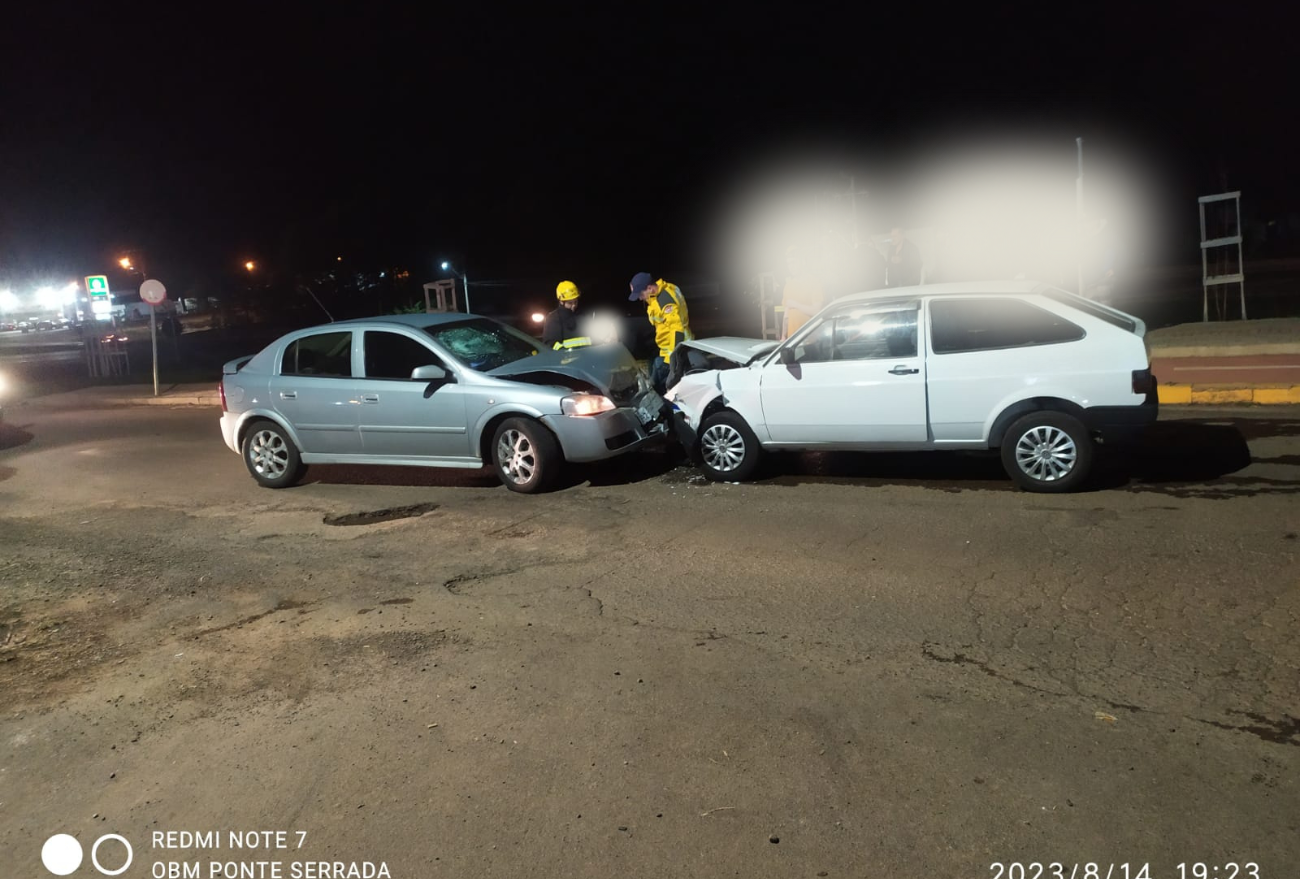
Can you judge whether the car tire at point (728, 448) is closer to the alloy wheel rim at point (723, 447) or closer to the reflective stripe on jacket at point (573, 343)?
the alloy wheel rim at point (723, 447)

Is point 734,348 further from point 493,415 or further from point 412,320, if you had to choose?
point 412,320

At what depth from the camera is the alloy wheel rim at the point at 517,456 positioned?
8.84 meters

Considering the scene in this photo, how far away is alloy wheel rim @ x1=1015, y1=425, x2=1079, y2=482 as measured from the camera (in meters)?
7.52

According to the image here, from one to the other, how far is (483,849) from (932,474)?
608 cm

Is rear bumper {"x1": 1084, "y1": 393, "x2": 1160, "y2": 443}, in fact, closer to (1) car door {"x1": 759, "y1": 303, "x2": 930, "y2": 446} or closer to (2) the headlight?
(1) car door {"x1": 759, "y1": 303, "x2": 930, "y2": 446}

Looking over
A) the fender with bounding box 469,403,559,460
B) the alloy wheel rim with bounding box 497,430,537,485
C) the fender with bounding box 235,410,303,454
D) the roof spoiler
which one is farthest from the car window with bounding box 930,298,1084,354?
the roof spoiler

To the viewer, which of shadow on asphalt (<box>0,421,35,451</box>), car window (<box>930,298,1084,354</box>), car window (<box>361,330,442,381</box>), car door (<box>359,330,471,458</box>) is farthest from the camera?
shadow on asphalt (<box>0,421,35,451</box>)

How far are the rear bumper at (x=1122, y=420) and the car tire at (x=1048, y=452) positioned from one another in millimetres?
96

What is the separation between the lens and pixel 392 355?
9.43 metres

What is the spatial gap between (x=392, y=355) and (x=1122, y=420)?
20.5ft

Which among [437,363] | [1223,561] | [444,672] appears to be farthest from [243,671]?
[1223,561]

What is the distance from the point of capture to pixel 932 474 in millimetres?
8648

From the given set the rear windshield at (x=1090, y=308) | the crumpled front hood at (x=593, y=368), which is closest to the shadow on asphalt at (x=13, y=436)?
the crumpled front hood at (x=593, y=368)

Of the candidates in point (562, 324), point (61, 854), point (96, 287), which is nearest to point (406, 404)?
point (562, 324)
